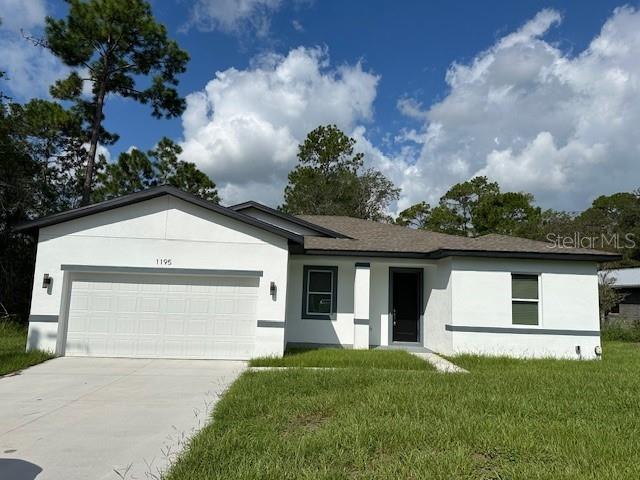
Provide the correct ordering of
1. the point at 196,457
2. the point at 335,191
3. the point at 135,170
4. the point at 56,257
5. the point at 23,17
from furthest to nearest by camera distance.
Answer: the point at 335,191
the point at 135,170
the point at 23,17
the point at 56,257
the point at 196,457

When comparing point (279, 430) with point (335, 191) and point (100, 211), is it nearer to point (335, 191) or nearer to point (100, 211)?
point (100, 211)

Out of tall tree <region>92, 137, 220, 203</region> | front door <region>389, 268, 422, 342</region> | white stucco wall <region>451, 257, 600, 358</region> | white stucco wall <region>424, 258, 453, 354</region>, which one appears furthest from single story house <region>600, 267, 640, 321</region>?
tall tree <region>92, 137, 220, 203</region>

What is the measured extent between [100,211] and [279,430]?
25.9 feet

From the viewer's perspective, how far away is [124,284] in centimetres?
1052

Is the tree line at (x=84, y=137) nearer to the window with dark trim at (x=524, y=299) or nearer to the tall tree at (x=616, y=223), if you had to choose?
the tall tree at (x=616, y=223)

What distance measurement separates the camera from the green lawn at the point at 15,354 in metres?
8.75

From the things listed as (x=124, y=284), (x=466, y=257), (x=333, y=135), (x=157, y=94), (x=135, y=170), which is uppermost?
(x=333, y=135)

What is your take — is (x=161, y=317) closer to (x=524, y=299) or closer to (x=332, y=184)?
(x=524, y=299)

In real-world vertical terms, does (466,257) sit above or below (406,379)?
above

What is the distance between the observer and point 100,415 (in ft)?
19.1

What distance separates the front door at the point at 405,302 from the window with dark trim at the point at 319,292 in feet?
6.19

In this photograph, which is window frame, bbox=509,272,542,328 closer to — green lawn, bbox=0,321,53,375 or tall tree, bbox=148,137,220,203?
green lawn, bbox=0,321,53,375

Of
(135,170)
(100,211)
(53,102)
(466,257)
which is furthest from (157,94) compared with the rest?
(466,257)

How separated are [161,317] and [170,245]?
1.83 meters
